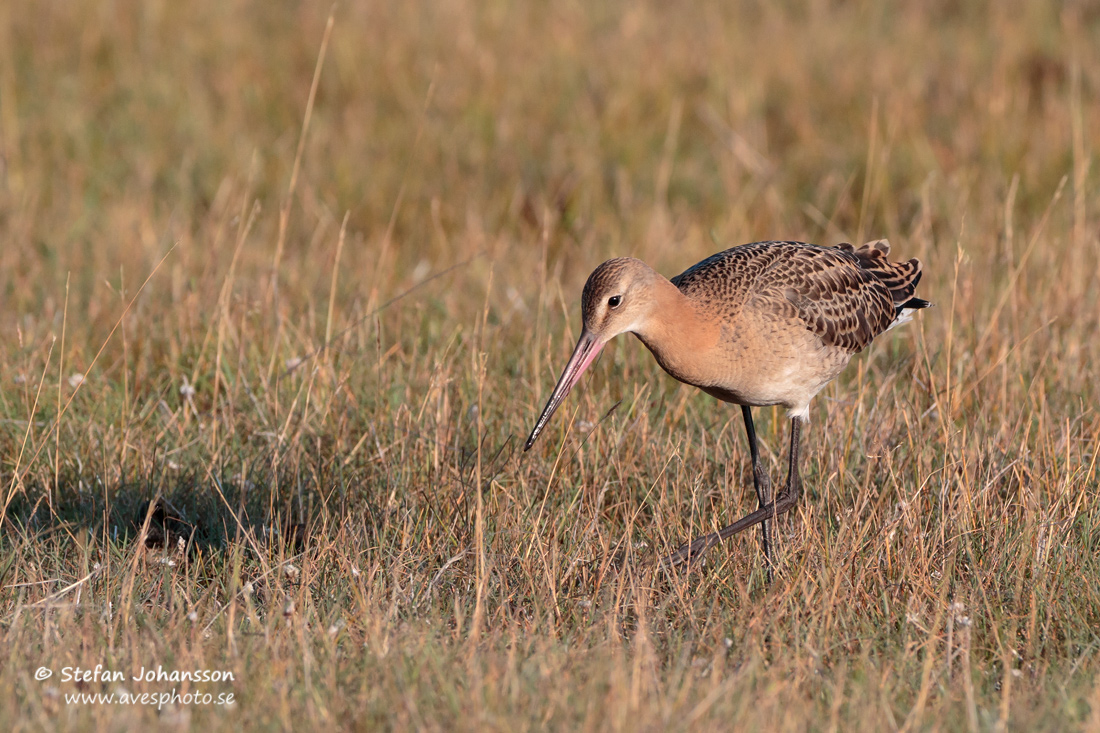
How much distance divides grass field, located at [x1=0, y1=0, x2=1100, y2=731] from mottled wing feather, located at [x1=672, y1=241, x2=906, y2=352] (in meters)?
0.31

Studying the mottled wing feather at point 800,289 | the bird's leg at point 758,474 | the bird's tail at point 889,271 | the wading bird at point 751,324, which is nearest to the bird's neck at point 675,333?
the wading bird at point 751,324

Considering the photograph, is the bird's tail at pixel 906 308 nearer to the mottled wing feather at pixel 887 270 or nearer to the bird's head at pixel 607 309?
the mottled wing feather at pixel 887 270

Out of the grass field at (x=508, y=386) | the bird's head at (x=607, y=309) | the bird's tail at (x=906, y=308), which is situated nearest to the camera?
the grass field at (x=508, y=386)

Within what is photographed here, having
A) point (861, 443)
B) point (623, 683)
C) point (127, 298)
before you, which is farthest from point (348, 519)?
point (127, 298)

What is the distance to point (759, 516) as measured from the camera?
4086 mm

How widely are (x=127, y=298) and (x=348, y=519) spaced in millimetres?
2225

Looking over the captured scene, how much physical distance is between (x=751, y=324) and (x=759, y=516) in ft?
1.99

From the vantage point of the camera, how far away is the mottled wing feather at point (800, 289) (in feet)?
13.5

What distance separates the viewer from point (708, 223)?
7211 millimetres

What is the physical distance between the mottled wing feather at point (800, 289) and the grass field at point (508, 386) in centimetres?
31

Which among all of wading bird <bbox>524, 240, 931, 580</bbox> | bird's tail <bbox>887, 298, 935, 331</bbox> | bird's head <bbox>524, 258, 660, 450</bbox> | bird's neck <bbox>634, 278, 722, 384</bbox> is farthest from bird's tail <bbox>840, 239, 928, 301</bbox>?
bird's head <bbox>524, 258, 660, 450</bbox>

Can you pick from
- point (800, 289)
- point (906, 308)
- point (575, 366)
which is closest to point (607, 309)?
point (575, 366)

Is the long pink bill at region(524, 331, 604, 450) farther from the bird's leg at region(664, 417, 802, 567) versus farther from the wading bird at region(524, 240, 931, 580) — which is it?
the bird's leg at region(664, 417, 802, 567)

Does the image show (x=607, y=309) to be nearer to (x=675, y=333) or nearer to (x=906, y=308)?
(x=675, y=333)
